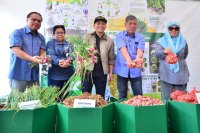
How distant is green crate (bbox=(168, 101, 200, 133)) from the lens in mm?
1030

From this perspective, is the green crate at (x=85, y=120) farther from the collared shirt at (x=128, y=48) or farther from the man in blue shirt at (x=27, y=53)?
the collared shirt at (x=128, y=48)

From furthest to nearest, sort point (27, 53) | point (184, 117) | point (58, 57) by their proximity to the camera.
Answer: point (58, 57) < point (27, 53) < point (184, 117)

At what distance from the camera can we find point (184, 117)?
1.07m

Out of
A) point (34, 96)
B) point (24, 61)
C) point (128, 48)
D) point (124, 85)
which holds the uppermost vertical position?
point (128, 48)

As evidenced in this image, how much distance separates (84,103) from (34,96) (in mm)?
275

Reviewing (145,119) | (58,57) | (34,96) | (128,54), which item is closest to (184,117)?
(145,119)

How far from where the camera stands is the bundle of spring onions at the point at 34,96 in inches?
41.1

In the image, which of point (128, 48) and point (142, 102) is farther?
point (128, 48)

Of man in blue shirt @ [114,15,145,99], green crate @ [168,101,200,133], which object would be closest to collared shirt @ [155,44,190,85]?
man in blue shirt @ [114,15,145,99]

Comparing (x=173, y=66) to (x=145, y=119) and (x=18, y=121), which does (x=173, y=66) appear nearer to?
(x=145, y=119)

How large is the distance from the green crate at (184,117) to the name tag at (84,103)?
420 mm

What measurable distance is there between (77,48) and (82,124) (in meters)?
0.43

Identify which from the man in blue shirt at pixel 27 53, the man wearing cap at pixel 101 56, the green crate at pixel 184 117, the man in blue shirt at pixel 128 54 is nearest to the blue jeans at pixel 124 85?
the man in blue shirt at pixel 128 54

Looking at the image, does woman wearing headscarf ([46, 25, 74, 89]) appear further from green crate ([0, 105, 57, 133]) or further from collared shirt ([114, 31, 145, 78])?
green crate ([0, 105, 57, 133])
